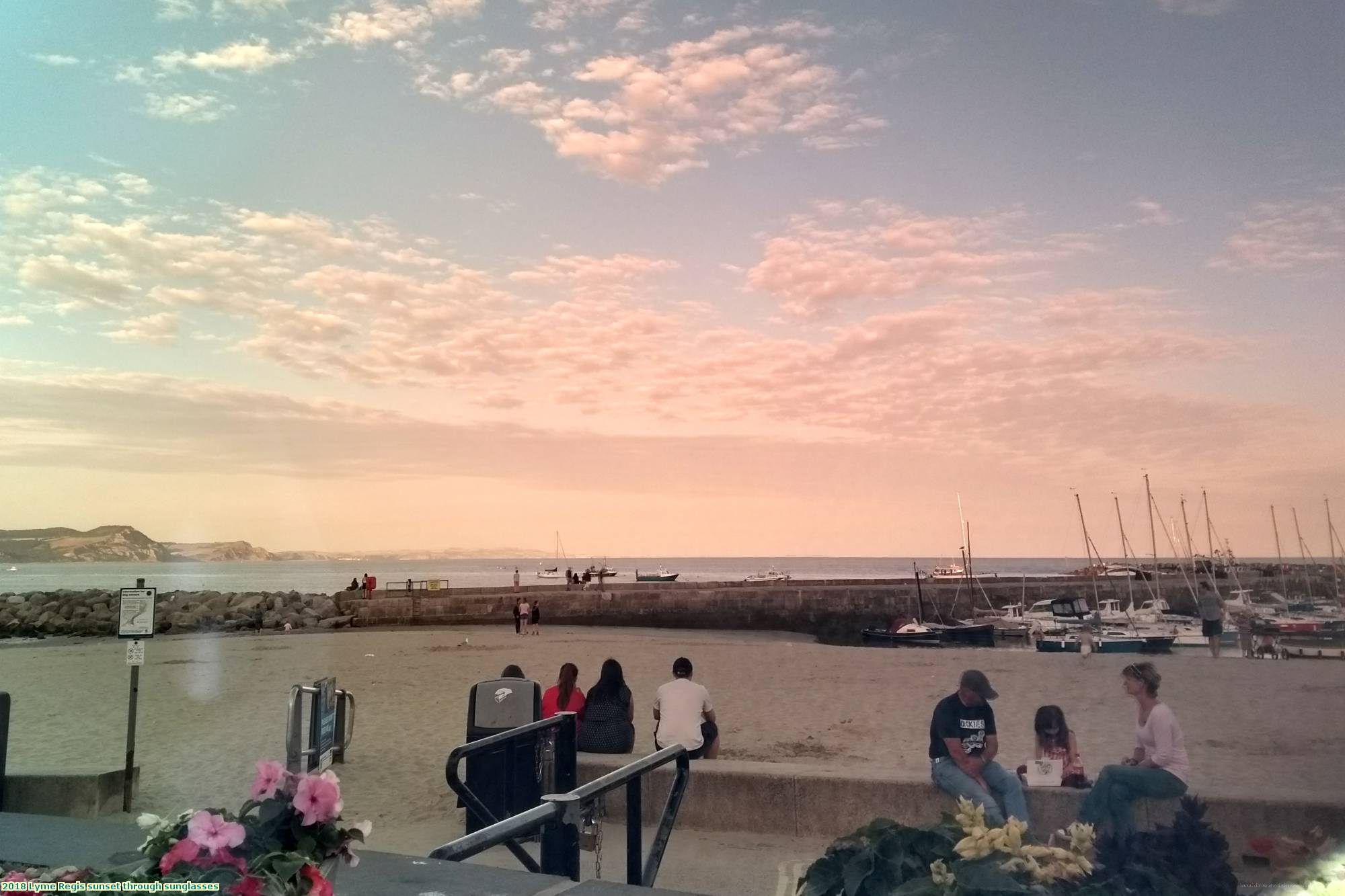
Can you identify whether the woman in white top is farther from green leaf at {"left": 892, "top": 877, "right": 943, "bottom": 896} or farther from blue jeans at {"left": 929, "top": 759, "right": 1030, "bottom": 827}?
green leaf at {"left": 892, "top": 877, "right": 943, "bottom": 896}

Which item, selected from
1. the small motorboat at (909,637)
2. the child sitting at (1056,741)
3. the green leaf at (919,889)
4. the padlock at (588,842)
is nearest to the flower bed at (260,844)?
the green leaf at (919,889)

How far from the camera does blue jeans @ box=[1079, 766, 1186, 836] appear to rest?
556 cm

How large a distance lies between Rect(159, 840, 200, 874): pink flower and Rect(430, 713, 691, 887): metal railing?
938mm

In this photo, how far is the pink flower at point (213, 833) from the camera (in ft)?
7.03

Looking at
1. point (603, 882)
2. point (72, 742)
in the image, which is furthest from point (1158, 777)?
point (72, 742)

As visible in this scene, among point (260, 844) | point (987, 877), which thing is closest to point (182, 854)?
point (260, 844)

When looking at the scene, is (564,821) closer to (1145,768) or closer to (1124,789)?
(1124,789)

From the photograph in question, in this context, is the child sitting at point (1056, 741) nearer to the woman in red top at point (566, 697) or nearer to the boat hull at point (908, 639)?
the woman in red top at point (566, 697)

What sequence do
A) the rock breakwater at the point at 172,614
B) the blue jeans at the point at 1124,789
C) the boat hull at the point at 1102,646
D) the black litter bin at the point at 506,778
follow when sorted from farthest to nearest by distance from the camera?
the rock breakwater at the point at 172,614 → the boat hull at the point at 1102,646 → the black litter bin at the point at 506,778 → the blue jeans at the point at 1124,789

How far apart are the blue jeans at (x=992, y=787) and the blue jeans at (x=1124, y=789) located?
1.21 ft

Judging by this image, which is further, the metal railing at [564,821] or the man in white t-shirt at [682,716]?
the man in white t-shirt at [682,716]

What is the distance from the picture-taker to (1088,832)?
6.82 ft

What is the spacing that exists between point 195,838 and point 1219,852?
252cm

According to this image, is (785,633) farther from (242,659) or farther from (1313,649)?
(242,659)
